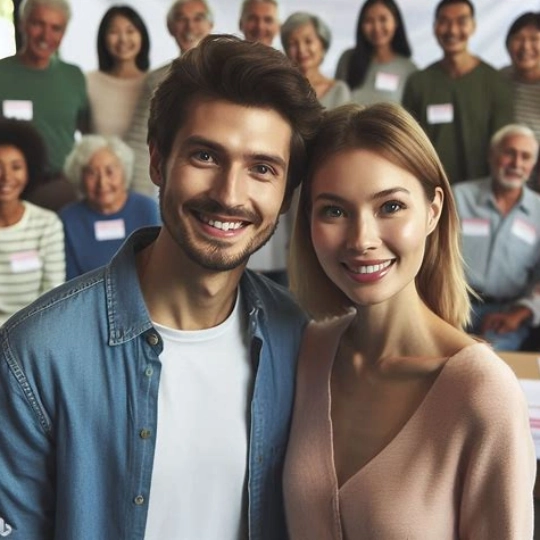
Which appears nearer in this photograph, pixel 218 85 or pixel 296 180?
pixel 218 85

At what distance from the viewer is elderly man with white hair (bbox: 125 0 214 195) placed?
2.85 m

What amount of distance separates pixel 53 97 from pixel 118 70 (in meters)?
0.28

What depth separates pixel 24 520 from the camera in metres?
1.18

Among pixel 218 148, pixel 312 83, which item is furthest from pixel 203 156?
pixel 312 83

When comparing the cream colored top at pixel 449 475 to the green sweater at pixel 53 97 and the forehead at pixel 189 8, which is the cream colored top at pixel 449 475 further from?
the forehead at pixel 189 8

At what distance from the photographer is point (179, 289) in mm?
1236

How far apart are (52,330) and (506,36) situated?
2.51 m

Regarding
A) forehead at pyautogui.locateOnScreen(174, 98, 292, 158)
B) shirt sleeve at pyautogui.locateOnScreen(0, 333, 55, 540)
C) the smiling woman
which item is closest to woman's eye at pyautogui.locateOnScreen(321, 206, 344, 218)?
the smiling woman

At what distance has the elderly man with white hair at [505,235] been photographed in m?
2.94

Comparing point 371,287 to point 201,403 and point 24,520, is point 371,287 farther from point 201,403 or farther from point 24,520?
point 24,520

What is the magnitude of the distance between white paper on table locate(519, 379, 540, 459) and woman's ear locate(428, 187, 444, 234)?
52.9 inches

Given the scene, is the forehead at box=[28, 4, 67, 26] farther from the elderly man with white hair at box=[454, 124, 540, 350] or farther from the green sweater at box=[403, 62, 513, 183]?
the elderly man with white hair at box=[454, 124, 540, 350]

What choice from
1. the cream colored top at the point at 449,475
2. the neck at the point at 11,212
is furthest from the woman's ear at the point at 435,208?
the neck at the point at 11,212

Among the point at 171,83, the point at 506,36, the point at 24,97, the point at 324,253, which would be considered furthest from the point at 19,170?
the point at 506,36
